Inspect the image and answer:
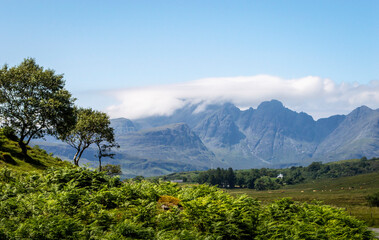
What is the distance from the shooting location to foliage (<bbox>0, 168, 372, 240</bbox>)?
53.9ft

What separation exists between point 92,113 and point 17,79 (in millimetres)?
26334

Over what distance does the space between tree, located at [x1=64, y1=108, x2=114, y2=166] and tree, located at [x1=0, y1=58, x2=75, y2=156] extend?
1630 cm

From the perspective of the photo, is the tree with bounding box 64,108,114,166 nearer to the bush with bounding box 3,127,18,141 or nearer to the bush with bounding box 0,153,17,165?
the bush with bounding box 3,127,18,141

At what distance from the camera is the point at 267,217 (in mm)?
23484

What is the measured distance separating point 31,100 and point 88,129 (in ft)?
78.8

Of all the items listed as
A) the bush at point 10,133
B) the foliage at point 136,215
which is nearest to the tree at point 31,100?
the bush at point 10,133

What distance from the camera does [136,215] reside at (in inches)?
769

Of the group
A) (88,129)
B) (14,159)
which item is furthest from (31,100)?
(88,129)

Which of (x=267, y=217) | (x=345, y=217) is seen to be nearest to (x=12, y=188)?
(x=267, y=217)

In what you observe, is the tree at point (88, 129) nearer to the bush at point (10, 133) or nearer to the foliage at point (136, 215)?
the bush at point (10, 133)

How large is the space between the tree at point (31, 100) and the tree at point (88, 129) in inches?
642

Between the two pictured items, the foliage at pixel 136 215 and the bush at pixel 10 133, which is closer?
the foliage at pixel 136 215

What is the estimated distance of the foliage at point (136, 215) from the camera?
53.9 feet

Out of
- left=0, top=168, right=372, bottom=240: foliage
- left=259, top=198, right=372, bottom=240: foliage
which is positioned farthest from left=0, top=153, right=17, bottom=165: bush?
left=259, top=198, right=372, bottom=240: foliage
